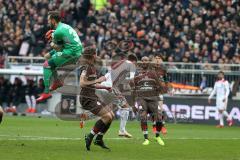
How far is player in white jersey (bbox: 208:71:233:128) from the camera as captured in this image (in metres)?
31.9

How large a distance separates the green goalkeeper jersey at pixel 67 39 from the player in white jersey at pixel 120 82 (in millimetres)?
5223

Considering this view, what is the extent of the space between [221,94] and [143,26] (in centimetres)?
764

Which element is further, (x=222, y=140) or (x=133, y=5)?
(x=133, y=5)

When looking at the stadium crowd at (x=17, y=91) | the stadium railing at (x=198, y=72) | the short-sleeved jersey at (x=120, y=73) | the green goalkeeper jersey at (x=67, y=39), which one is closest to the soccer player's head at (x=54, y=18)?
the green goalkeeper jersey at (x=67, y=39)

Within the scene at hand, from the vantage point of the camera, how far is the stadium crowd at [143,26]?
117ft

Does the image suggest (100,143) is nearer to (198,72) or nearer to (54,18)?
(54,18)

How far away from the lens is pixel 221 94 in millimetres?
32094

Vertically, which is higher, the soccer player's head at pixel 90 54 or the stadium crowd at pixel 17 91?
the soccer player's head at pixel 90 54

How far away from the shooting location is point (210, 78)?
114 feet

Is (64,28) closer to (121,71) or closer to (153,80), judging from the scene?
(153,80)

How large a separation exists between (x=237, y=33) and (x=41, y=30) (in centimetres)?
1125

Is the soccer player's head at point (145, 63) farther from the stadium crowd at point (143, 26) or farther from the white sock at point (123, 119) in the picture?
the stadium crowd at point (143, 26)

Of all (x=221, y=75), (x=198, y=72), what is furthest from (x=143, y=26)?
(x=221, y=75)

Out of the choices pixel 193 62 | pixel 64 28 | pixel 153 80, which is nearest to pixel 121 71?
pixel 193 62
